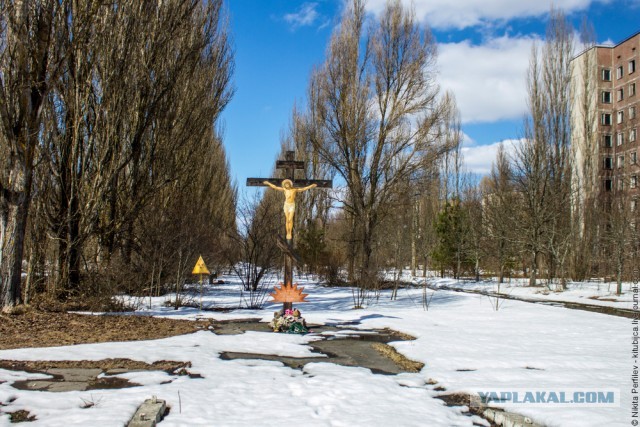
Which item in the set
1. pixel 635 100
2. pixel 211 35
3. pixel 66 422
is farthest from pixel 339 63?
pixel 635 100

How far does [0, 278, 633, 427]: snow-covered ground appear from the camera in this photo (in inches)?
154

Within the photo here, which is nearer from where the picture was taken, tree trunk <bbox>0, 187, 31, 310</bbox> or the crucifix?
tree trunk <bbox>0, 187, 31, 310</bbox>

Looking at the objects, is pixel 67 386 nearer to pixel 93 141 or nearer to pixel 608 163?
pixel 93 141

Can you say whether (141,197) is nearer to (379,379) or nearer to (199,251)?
(199,251)

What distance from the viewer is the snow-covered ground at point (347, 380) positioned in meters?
3.91

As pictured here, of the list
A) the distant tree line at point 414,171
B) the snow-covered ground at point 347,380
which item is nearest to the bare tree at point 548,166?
the distant tree line at point 414,171

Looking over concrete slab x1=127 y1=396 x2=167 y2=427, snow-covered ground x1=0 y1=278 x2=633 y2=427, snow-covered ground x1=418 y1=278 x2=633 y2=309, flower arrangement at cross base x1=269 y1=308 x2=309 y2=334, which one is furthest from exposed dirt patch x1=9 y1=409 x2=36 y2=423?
snow-covered ground x1=418 y1=278 x2=633 y2=309

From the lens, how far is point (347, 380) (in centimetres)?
511

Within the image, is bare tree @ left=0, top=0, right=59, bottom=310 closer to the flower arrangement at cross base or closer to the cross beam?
the cross beam

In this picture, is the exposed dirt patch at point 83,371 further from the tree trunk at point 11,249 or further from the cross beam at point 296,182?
the cross beam at point 296,182
